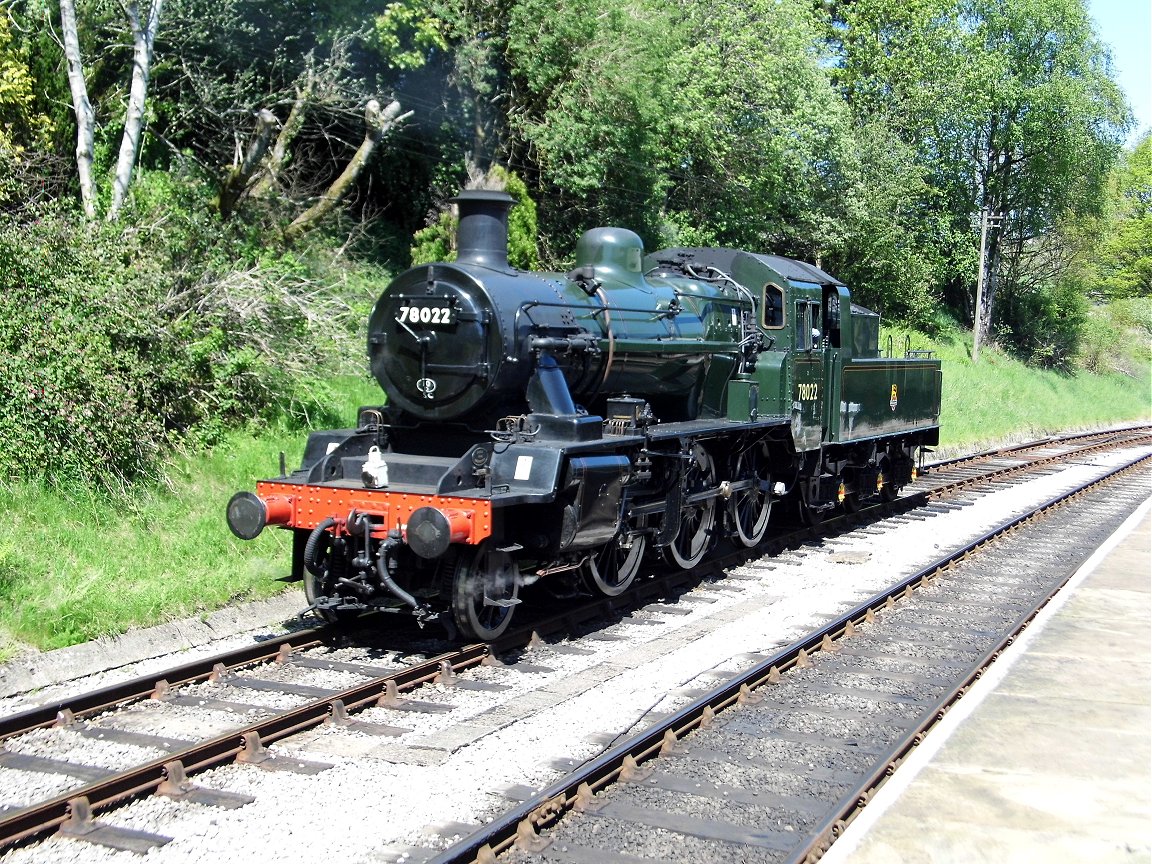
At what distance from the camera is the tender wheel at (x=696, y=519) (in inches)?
406

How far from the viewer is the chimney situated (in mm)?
8523

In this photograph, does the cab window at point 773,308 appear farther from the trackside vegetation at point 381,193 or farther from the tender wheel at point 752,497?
the trackside vegetation at point 381,193

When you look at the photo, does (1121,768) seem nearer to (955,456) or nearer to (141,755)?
(141,755)

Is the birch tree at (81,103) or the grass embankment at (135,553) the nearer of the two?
the grass embankment at (135,553)

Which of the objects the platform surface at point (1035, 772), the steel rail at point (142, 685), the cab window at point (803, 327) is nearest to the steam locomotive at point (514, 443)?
the steel rail at point (142, 685)

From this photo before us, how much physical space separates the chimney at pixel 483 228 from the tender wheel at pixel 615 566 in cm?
255

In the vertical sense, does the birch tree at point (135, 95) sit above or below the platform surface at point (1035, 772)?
above

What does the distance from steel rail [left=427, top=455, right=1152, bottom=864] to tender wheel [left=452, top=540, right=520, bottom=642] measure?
5.87ft

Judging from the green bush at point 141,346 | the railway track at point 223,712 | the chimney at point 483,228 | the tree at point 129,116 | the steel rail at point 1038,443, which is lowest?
the railway track at point 223,712

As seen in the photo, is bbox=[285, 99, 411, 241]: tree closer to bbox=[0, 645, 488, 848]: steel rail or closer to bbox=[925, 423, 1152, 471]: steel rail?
bbox=[925, 423, 1152, 471]: steel rail

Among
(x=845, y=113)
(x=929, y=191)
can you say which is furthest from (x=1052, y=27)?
(x=845, y=113)

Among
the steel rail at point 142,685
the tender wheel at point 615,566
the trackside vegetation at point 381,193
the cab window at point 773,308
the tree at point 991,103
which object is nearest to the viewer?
the steel rail at point 142,685

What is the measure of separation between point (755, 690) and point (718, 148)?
2029cm

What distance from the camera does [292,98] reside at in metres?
20.0
